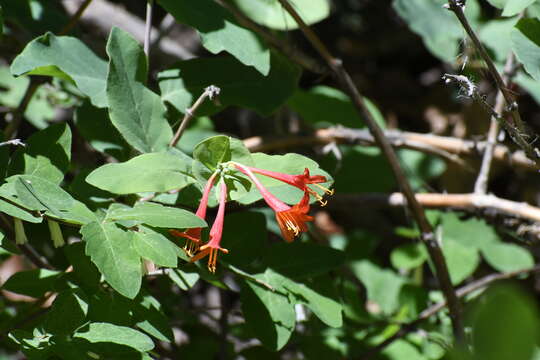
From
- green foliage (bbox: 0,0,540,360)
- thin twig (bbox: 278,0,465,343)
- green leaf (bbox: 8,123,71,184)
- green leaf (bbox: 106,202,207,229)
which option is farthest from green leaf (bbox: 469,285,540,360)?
thin twig (bbox: 278,0,465,343)

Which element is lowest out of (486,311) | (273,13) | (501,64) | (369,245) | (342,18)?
(369,245)

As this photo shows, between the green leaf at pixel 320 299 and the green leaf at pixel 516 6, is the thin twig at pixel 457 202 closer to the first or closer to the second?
the green leaf at pixel 320 299

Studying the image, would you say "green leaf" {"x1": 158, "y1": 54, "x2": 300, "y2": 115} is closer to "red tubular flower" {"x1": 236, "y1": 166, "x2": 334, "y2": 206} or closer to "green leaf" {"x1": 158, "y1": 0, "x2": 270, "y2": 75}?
"green leaf" {"x1": 158, "y1": 0, "x2": 270, "y2": 75}

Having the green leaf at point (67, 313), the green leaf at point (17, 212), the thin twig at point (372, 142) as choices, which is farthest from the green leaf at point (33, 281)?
the thin twig at point (372, 142)

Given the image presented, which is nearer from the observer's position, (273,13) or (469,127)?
(273,13)

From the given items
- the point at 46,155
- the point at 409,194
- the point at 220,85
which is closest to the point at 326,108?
the point at 409,194

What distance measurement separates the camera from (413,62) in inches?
109

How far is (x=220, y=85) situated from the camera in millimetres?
1195

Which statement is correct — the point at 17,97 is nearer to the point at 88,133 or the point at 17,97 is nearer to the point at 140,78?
the point at 88,133

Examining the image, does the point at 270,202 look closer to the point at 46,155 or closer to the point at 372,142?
the point at 46,155

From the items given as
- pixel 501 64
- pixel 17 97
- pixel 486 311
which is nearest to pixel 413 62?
pixel 501 64

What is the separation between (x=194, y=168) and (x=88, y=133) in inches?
15.3

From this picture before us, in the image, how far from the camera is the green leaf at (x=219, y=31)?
3.53 ft

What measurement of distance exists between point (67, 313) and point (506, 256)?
3.70 ft
